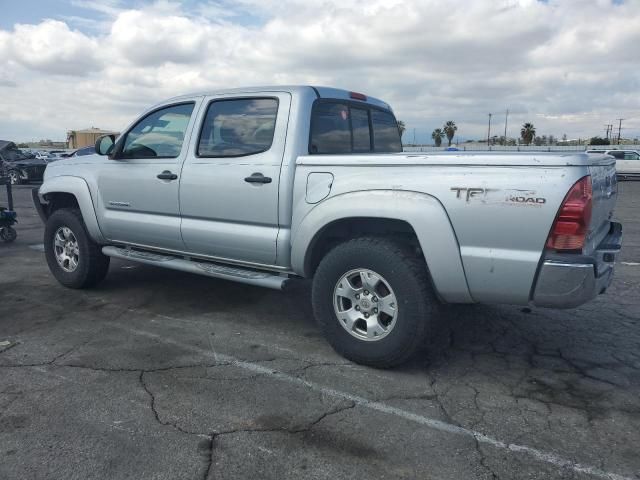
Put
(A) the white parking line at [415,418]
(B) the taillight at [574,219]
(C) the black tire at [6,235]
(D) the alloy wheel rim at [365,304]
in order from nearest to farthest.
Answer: (A) the white parking line at [415,418]
(B) the taillight at [574,219]
(D) the alloy wheel rim at [365,304]
(C) the black tire at [6,235]

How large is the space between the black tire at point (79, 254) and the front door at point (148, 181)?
1.07 feet

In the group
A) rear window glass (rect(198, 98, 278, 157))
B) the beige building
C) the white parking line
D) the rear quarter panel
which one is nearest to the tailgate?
the rear quarter panel

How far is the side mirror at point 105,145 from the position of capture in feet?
17.9

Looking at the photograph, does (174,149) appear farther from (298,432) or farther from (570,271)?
(570,271)

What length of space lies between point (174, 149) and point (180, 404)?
8.04 feet

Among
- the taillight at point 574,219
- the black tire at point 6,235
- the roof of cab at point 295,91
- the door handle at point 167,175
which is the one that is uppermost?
the roof of cab at point 295,91

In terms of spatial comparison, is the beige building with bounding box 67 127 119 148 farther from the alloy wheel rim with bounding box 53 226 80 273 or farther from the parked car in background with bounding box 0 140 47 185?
the alloy wheel rim with bounding box 53 226 80 273

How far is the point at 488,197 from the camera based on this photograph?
321cm

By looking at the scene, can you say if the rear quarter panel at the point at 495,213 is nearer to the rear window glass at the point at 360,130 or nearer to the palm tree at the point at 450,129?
the rear window glass at the point at 360,130

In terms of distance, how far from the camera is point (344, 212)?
3.72m

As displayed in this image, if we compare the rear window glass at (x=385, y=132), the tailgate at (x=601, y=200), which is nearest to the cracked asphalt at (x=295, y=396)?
the tailgate at (x=601, y=200)

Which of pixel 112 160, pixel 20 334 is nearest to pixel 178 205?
pixel 112 160

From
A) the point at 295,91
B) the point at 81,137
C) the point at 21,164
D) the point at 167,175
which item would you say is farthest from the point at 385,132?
the point at 81,137

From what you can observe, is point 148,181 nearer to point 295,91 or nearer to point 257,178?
point 257,178
